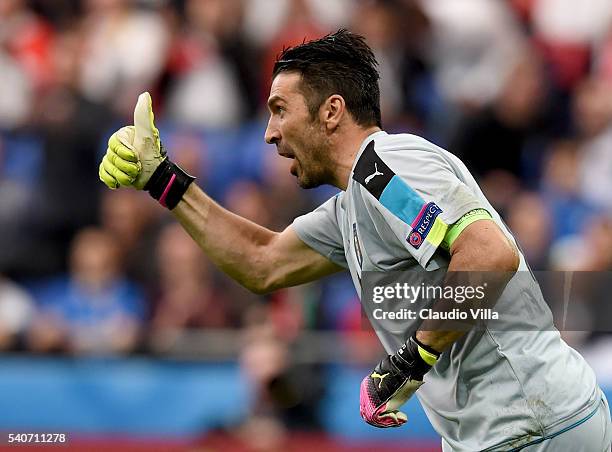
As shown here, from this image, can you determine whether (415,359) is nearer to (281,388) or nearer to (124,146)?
(124,146)

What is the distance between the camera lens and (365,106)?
460cm

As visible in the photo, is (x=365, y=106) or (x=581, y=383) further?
(x=365, y=106)

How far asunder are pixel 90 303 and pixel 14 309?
602 mm

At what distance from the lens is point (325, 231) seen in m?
5.00

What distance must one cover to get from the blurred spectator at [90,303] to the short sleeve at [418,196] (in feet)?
13.0

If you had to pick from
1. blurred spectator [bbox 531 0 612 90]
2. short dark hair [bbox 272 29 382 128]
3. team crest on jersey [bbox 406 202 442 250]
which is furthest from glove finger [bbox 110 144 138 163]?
blurred spectator [bbox 531 0 612 90]

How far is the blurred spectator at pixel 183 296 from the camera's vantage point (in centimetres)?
807

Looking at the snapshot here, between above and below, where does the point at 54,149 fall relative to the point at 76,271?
above

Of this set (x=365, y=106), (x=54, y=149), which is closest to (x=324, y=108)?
(x=365, y=106)

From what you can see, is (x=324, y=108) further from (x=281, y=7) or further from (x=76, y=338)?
(x=281, y=7)

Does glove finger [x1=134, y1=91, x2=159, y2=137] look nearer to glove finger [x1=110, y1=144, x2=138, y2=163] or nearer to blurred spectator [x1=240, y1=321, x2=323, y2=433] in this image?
glove finger [x1=110, y1=144, x2=138, y2=163]

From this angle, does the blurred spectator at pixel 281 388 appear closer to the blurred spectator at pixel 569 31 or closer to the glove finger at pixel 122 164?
the glove finger at pixel 122 164

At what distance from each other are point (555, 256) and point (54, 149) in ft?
12.6

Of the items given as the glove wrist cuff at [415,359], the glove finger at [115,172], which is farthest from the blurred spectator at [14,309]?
the glove wrist cuff at [415,359]
